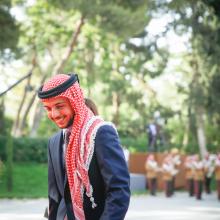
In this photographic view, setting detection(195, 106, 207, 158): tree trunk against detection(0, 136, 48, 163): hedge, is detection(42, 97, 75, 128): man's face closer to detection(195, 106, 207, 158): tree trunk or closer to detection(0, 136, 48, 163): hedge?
detection(0, 136, 48, 163): hedge

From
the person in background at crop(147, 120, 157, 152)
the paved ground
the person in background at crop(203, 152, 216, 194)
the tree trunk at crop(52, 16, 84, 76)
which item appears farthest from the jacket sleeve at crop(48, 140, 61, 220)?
the tree trunk at crop(52, 16, 84, 76)

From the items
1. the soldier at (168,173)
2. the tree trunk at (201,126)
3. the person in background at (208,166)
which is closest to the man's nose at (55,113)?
the soldier at (168,173)

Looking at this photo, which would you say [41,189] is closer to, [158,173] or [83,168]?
[158,173]

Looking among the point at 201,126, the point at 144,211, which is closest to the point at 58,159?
the point at 144,211

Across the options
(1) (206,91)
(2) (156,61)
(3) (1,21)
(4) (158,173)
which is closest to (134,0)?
(3) (1,21)

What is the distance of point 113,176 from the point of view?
2768 millimetres

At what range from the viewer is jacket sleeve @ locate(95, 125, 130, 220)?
108 inches

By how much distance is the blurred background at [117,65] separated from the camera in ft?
73.6

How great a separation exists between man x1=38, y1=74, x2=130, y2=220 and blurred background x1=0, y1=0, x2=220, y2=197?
1266 centimetres

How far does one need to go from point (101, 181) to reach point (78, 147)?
20 cm

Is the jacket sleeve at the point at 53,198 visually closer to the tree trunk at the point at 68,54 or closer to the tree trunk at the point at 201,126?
the tree trunk at the point at 68,54

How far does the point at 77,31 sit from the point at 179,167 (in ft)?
28.3

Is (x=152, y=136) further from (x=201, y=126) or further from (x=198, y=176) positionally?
(x=201, y=126)

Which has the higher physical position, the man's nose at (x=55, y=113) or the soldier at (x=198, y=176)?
the man's nose at (x=55, y=113)
